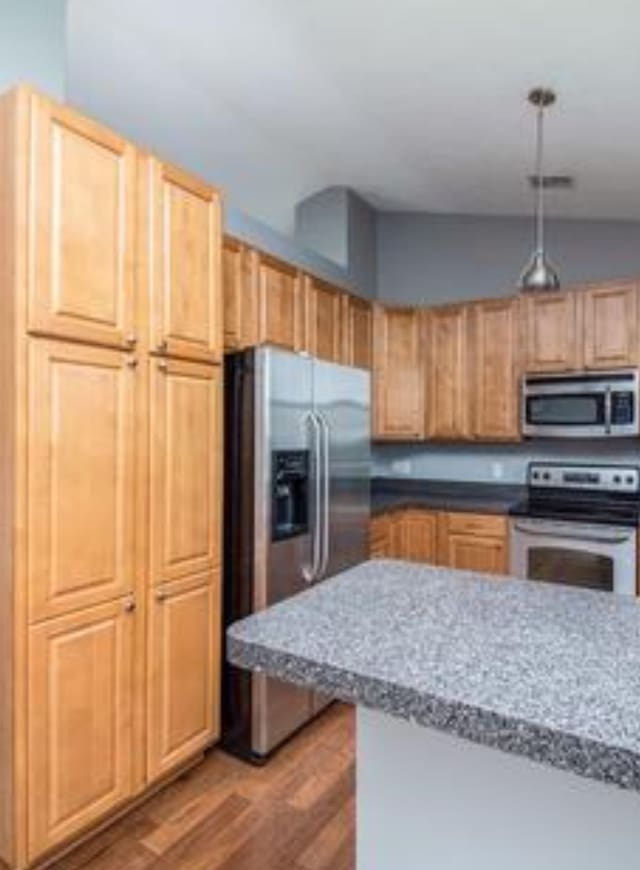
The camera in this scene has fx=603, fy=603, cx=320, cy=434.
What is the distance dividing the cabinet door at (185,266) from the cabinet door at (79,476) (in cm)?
25

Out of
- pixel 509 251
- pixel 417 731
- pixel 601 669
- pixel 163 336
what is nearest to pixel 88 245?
pixel 163 336

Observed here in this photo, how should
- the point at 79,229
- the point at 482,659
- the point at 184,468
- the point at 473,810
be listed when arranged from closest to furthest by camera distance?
1. the point at 482,659
2. the point at 473,810
3. the point at 79,229
4. the point at 184,468

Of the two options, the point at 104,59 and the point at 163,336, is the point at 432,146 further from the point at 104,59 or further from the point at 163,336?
the point at 163,336

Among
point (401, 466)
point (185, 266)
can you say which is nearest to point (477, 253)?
point (401, 466)

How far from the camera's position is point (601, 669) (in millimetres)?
873

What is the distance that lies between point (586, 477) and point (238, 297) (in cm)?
257

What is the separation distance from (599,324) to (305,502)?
230 centimetres

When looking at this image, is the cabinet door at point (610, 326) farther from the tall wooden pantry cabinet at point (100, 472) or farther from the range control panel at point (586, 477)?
the tall wooden pantry cabinet at point (100, 472)

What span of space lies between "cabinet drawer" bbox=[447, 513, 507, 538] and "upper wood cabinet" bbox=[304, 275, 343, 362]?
4.19ft

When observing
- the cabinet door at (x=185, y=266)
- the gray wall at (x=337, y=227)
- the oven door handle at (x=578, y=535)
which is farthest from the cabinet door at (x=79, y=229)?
the oven door handle at (x=578, y=535)

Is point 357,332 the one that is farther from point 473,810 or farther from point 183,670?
point 473,810

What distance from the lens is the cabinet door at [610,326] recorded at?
144 inches

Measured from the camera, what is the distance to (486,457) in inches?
176

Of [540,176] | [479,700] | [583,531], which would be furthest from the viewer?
[583,531]
